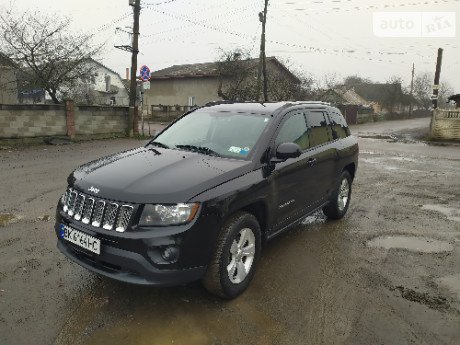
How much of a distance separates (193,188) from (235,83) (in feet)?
101

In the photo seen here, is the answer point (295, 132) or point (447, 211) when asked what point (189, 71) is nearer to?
point (447, 211)

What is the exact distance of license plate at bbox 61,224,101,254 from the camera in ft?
9.06

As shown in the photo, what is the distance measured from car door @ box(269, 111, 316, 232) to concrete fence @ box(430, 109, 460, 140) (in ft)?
63.9

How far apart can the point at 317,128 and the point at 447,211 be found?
3.37m

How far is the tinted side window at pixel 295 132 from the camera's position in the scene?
384 cm

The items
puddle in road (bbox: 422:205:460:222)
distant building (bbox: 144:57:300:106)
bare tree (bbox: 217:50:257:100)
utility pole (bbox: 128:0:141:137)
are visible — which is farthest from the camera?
distant building (bbox: 144:57:300:106)

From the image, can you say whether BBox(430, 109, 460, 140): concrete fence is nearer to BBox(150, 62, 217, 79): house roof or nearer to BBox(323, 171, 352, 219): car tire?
BBox(323, 171, 352, 219): car tire

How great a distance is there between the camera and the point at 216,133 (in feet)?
13.0

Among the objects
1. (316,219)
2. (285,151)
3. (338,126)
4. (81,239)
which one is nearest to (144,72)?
(338,126)

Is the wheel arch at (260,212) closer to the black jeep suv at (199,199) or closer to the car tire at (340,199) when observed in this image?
the black jeep suv at (199,199)

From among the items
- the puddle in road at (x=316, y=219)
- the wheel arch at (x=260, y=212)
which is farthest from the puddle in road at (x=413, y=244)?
the wheel arch at (x=260, y=212)

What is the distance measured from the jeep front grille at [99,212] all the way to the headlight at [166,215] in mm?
122

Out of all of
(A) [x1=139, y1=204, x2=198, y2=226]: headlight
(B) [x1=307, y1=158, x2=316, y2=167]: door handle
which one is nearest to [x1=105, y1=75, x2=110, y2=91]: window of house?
(B) [x1=307, y1=158, x2=316, y2=167]: door handle

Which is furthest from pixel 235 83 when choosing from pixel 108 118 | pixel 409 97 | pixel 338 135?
pixel 409 97
